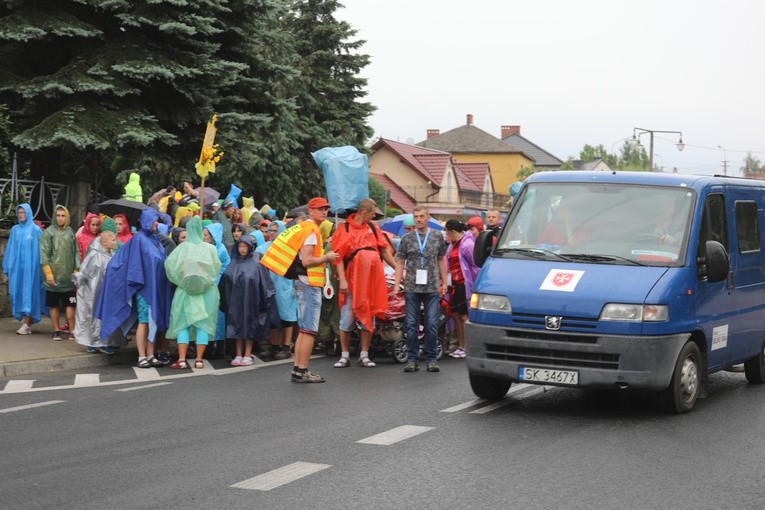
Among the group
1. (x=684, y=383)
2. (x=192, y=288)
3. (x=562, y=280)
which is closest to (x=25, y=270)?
(x=192, y=288)

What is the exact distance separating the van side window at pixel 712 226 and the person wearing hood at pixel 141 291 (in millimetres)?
6619

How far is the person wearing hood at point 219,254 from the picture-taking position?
48.8ft

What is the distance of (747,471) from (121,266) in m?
8.56

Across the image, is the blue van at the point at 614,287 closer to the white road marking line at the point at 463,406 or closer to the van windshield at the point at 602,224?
the van windshield at the point at 602,224

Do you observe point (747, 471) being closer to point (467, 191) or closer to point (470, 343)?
point (470, 343)

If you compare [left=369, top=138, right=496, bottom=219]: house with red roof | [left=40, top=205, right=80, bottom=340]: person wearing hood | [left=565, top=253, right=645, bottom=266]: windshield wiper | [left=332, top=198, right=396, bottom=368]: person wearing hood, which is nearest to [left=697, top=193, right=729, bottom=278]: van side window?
[left=565, top=253, right=645, bottom=266]: windshield wiper

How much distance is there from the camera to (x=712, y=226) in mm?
10852

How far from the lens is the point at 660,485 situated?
24.1 feet

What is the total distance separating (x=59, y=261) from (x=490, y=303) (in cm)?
816

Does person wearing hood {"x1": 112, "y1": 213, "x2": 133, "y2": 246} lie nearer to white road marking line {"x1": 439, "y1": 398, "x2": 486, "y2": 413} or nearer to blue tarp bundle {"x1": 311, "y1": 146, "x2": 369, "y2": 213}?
blue tarp bundle {"x1": 311, "y1": 146, "x2": 369, "y2": 213}

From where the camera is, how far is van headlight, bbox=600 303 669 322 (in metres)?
9.56

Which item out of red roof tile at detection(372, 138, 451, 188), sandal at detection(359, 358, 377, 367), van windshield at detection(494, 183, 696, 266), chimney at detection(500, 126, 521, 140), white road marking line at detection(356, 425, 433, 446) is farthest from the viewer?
chimney at detection(500, 126, 521, 140)

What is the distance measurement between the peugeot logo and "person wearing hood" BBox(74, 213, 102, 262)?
831cm

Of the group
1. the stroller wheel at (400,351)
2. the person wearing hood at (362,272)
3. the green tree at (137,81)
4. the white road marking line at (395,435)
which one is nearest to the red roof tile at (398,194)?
the green tree at (137,81)
